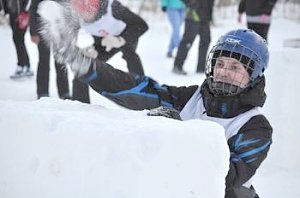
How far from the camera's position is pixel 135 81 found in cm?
223

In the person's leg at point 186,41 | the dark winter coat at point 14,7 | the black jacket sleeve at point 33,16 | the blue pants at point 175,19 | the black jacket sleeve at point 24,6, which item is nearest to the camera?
the black jacket sleeve at point 33,16

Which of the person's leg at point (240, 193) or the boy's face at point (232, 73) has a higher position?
the boy's face at point (232, 73)

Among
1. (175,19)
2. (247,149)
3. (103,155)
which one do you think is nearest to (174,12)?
(175,19)

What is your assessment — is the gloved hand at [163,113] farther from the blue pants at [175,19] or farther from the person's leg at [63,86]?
the blue pants at [175,19]

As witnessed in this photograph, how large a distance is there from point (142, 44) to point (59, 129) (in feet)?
24.9

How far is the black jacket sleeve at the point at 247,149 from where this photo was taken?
180 cm

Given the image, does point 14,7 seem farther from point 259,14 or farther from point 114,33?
point 259,14

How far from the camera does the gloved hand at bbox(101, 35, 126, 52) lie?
4059mm

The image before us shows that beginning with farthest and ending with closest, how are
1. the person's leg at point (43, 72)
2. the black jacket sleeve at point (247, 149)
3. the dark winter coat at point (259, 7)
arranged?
the dark winter coat at point (259, 7), the person's leg at point (43, 72), the black jacket sleeve at point (247, 149)

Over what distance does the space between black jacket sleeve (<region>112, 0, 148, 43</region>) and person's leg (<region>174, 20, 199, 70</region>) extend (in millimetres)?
2161

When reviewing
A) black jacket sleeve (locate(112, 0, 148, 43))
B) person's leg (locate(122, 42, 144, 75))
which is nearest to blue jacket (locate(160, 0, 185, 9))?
person's leg (locate(122, 42, 144, 75))

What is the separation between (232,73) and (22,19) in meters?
3.68

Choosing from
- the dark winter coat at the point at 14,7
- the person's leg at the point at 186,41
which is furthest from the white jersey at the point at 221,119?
the person's leg at the point at 186,41

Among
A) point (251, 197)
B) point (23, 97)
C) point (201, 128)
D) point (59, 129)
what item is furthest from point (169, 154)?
point (23, 97)
